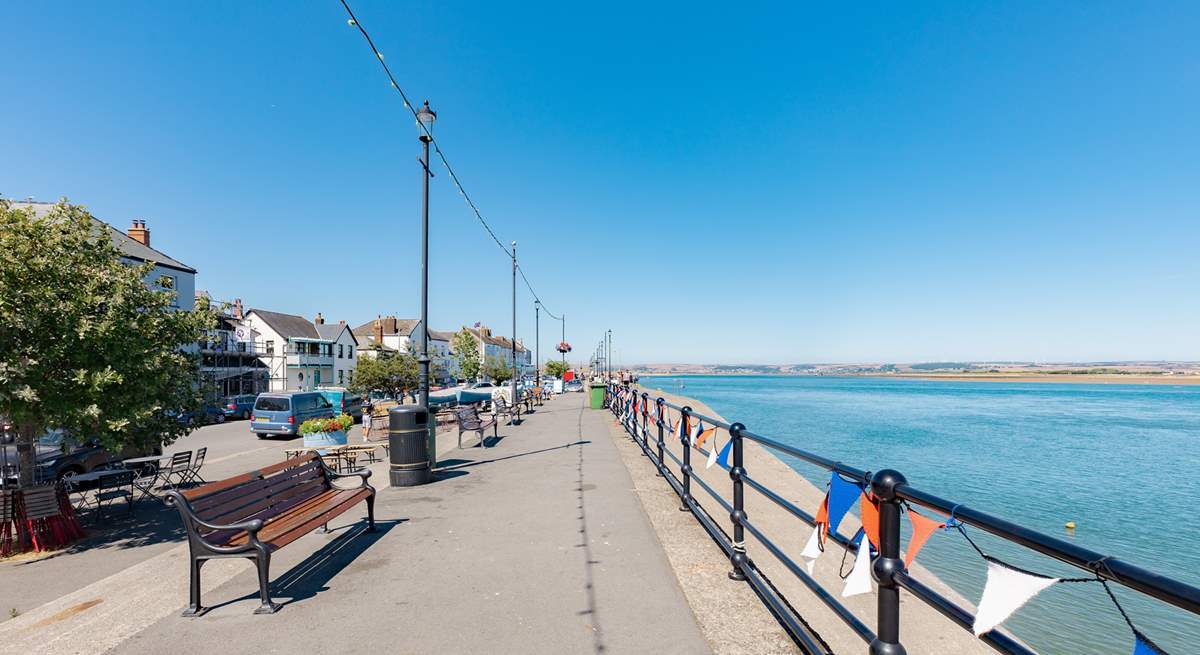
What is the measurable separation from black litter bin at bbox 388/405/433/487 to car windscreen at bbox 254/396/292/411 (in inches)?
482

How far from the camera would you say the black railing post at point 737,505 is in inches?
185

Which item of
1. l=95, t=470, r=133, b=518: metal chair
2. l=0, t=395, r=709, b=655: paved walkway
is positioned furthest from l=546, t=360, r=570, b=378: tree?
l=0, t=395, r=709, b=655: paved walkway

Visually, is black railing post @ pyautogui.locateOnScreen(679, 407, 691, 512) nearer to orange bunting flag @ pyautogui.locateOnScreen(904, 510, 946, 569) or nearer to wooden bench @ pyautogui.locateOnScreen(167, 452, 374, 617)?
wooden bench @ pyautogui.locateOnScreen(167, 452, 374, 617)

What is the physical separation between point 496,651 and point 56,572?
5.63 meters

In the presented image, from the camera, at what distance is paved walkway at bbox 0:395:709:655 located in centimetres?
403

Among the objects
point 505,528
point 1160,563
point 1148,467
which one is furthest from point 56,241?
point 1148,467

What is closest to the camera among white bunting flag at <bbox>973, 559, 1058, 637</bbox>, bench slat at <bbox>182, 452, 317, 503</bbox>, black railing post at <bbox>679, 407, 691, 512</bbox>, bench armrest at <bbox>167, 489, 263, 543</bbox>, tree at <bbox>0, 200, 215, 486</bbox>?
white bunting flag at <bbox>973, 559, 1058, 637</bbox>

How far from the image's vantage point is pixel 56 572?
6043 mm

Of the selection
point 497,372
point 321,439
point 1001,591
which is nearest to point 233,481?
point 1001,591

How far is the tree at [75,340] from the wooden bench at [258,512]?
252 centimetres

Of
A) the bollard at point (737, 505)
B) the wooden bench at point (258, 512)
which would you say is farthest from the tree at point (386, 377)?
the bollard at point (737, 505)

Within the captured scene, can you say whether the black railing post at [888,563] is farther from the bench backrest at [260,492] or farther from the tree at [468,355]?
the tree at [468,355]

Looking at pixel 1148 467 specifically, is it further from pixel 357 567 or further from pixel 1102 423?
pixel 357 567

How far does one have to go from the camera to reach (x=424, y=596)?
4773 millimetres
